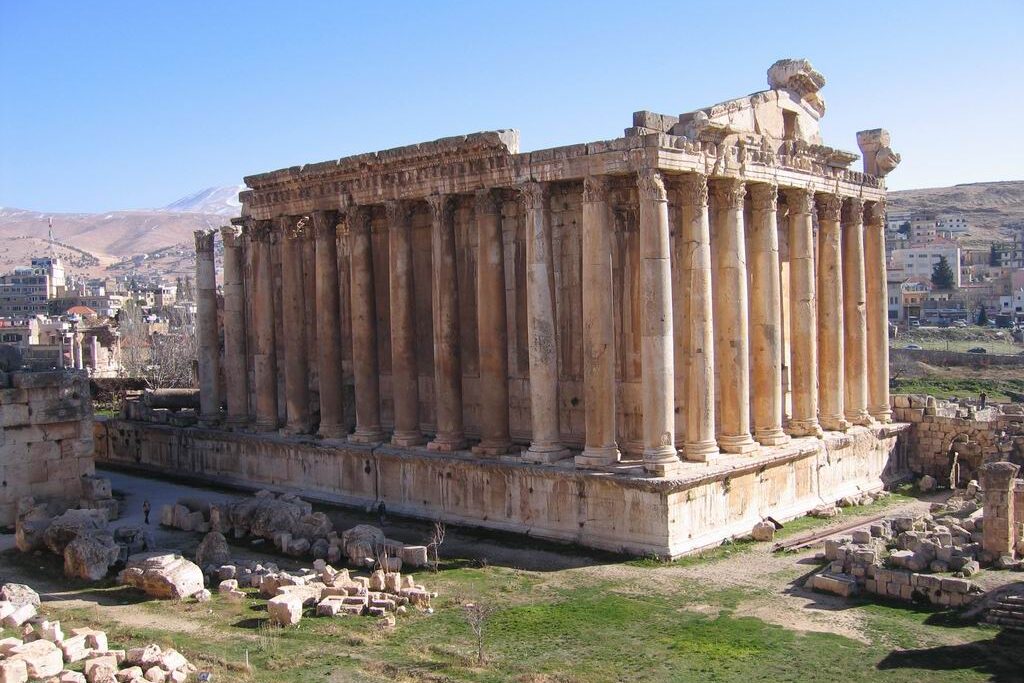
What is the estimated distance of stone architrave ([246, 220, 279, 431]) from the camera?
99.9 ft

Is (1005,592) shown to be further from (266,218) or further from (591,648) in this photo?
(266,218)

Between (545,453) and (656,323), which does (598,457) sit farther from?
(656,323)

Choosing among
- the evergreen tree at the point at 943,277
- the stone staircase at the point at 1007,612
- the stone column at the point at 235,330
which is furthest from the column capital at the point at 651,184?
the evergreen tree at the point at 943,277

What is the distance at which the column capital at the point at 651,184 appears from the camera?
2097cm

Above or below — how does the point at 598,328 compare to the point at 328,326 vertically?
below

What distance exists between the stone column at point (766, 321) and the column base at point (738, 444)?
1.16 m

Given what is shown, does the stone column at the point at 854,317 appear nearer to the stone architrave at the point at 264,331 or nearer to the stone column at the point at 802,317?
the stone column at the point at 802,317

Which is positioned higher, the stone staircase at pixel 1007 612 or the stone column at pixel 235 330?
the stone column at pixel 235 330

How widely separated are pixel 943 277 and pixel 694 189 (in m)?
99.8

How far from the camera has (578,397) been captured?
78.8 ft

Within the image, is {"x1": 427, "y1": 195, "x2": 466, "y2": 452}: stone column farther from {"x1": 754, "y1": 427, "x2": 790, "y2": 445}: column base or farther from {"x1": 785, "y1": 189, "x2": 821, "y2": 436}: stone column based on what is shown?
{"x1": 785, "y1": 189, "x2": 821, "y2": 436}: stone column

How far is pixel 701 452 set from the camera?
21.6 metres

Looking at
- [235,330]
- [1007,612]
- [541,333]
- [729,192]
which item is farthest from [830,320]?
[235,330]

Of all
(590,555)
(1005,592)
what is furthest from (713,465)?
(1005,592)
